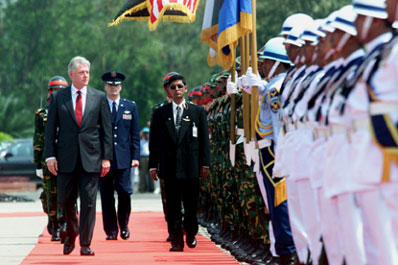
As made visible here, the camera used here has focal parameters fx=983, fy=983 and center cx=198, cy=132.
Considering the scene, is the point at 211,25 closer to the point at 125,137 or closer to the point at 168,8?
the point at 125,137

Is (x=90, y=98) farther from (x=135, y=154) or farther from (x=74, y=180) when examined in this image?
(x=135, y=154)

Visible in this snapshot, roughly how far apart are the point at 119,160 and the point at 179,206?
1.95 metres

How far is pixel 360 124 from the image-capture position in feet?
18.2

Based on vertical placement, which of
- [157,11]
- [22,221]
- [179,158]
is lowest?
[22,221]

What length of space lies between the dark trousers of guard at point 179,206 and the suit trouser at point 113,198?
1809mm

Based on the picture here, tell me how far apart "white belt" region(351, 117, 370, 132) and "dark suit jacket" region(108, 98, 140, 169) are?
7.41 m

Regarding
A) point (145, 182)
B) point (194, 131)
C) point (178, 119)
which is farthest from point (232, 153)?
point (145, 182)

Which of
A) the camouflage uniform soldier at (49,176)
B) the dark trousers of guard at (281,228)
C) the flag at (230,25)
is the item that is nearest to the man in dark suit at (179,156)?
the flag at (230,25)

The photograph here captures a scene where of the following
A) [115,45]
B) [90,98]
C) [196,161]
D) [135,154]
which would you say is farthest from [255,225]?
[115,45]

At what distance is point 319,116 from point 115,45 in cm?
5511

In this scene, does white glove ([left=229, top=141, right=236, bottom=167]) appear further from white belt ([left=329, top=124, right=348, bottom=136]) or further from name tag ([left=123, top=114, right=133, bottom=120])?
white belt ([left=329, top=124, right=348, bottom=136])

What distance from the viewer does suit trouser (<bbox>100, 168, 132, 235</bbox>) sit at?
41.9 ft

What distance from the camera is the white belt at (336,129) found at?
582 centimetres

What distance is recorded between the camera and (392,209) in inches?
214
